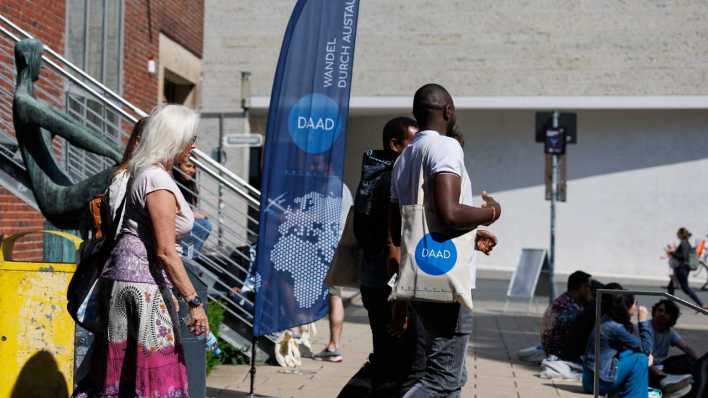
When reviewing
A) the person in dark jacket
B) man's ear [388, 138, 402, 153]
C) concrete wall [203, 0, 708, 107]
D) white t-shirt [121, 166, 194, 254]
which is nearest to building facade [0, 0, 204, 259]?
white t-shirt [121, 166, 194, 254]

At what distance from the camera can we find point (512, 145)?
76.4ft

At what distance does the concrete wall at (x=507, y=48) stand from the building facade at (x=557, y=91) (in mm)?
25

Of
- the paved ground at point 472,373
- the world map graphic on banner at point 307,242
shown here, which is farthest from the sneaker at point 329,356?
the world map graphic on banner at point 307,242

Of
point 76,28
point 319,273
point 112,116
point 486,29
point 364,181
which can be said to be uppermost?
point 486,29

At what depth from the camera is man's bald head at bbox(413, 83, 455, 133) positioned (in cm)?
427

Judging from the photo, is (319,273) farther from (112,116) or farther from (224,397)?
(112,116)

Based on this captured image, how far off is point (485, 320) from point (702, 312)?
7.32 m

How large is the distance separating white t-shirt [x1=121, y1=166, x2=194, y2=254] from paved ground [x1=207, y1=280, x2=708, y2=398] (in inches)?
115

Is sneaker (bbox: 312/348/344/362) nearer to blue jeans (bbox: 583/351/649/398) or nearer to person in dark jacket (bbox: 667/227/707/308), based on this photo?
blue jeans (bbox: 583/351/649/398)

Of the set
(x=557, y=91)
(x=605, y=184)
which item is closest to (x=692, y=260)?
(x=605, y=184)

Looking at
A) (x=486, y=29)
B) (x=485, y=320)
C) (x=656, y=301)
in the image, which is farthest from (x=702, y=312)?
(x=486, y=29)

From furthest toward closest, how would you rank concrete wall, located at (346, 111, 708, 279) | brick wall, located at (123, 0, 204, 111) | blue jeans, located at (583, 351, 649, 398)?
concrete wall, located at (346, 111, 708, 279) < brick wall, located at (123, 0, 204, 111) < blue jeans, located at (583, 351, 649, 398)

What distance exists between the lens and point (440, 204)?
3.94 m

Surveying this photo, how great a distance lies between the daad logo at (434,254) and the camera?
13.0ft
